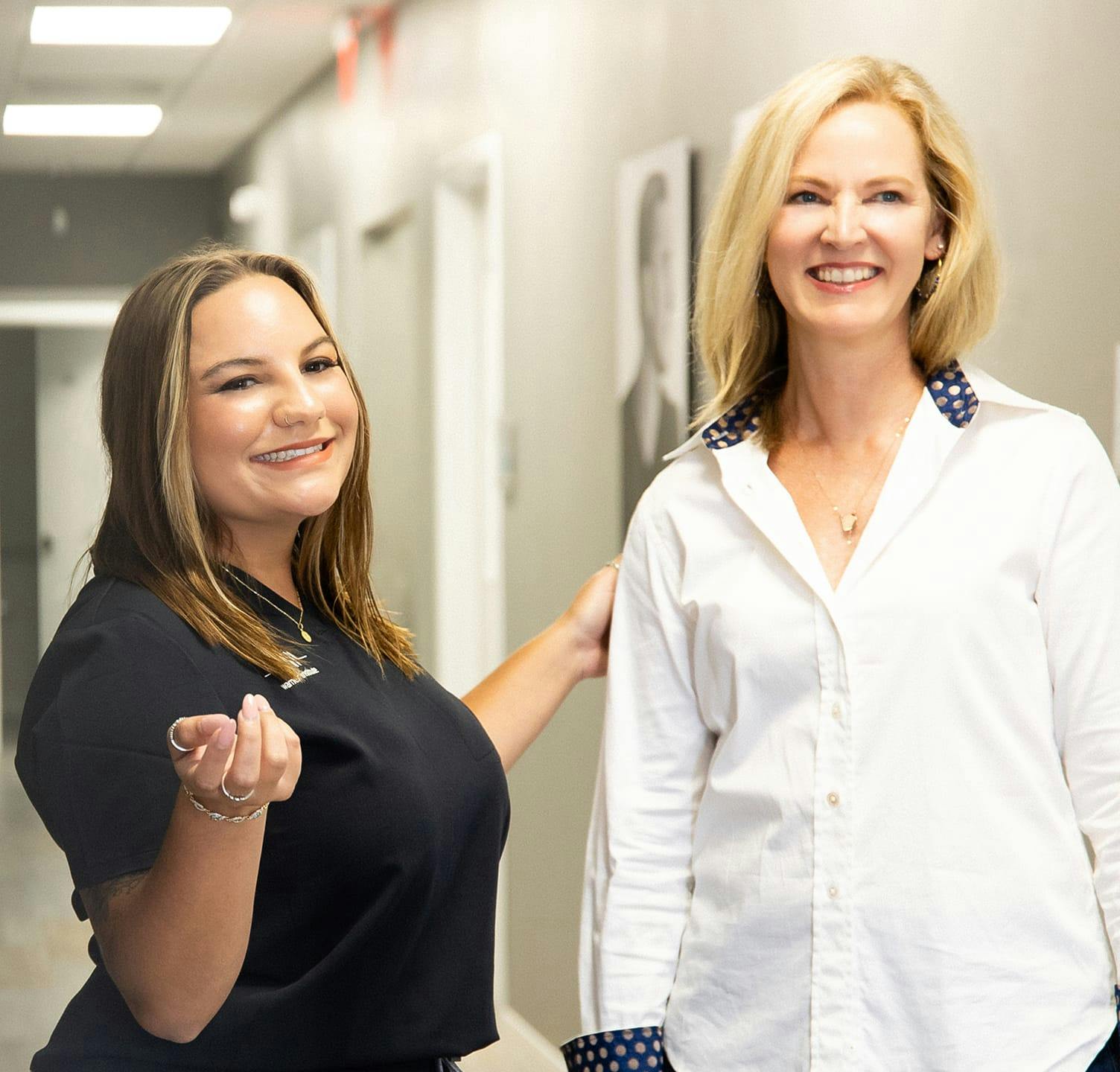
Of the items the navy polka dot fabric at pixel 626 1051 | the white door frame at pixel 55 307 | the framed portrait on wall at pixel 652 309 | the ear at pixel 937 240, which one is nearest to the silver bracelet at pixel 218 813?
the navy polka dot fabric at pixel 626 1051

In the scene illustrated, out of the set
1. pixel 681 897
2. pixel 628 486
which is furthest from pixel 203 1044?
pixel 628 486

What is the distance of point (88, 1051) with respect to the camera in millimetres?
1318

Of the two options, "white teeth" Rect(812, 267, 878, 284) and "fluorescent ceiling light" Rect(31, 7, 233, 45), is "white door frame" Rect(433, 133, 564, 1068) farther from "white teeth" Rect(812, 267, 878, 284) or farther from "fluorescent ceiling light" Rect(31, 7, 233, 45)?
"white teeth" Rect(812, 267, 878, 284)

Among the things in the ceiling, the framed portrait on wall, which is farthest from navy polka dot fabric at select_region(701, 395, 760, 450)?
the ceiling

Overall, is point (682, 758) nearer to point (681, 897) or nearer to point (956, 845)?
point (681, 897)

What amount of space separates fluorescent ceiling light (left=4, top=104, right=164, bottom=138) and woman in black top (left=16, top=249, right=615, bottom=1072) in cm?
159

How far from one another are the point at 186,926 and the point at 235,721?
0.17 metres

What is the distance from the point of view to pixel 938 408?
1.34 m

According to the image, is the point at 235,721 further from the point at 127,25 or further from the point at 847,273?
the point at 127,25

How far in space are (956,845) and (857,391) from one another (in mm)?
451

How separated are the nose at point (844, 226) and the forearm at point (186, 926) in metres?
0.74

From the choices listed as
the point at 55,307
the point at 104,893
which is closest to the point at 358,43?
the point at 55,307

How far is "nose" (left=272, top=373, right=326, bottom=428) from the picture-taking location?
140cm

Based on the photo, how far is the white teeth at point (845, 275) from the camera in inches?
52.2
